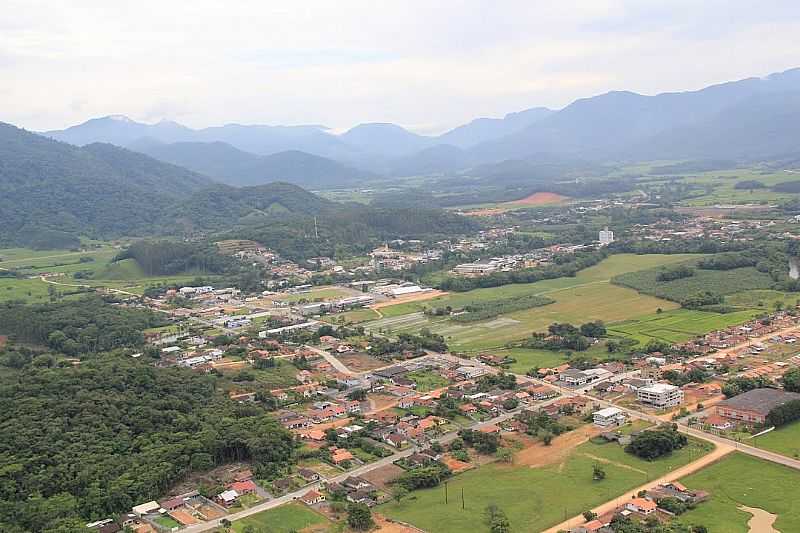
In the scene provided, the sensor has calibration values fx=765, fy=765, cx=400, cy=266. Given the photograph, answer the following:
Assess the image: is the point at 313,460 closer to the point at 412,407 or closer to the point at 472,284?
the point at 412,407

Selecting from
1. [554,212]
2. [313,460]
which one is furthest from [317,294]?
[554,212]

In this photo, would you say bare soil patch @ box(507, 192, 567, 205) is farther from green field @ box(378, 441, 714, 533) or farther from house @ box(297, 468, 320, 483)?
house @ box(297, 468, 320, 483)

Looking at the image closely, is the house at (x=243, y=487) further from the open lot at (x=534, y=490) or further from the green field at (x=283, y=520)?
the open lot at (x=534, y=490)

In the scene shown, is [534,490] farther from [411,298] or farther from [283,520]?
[411,298]

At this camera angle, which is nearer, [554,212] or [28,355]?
[28,355]

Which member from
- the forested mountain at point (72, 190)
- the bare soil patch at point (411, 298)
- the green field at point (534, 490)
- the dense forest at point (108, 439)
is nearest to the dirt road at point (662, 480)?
the green field at point (534, 490)

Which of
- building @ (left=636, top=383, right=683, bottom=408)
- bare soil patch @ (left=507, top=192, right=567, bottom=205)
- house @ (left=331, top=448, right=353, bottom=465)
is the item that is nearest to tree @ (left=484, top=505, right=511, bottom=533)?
house @ (left=331, top=448, right=353, bottom=465)
